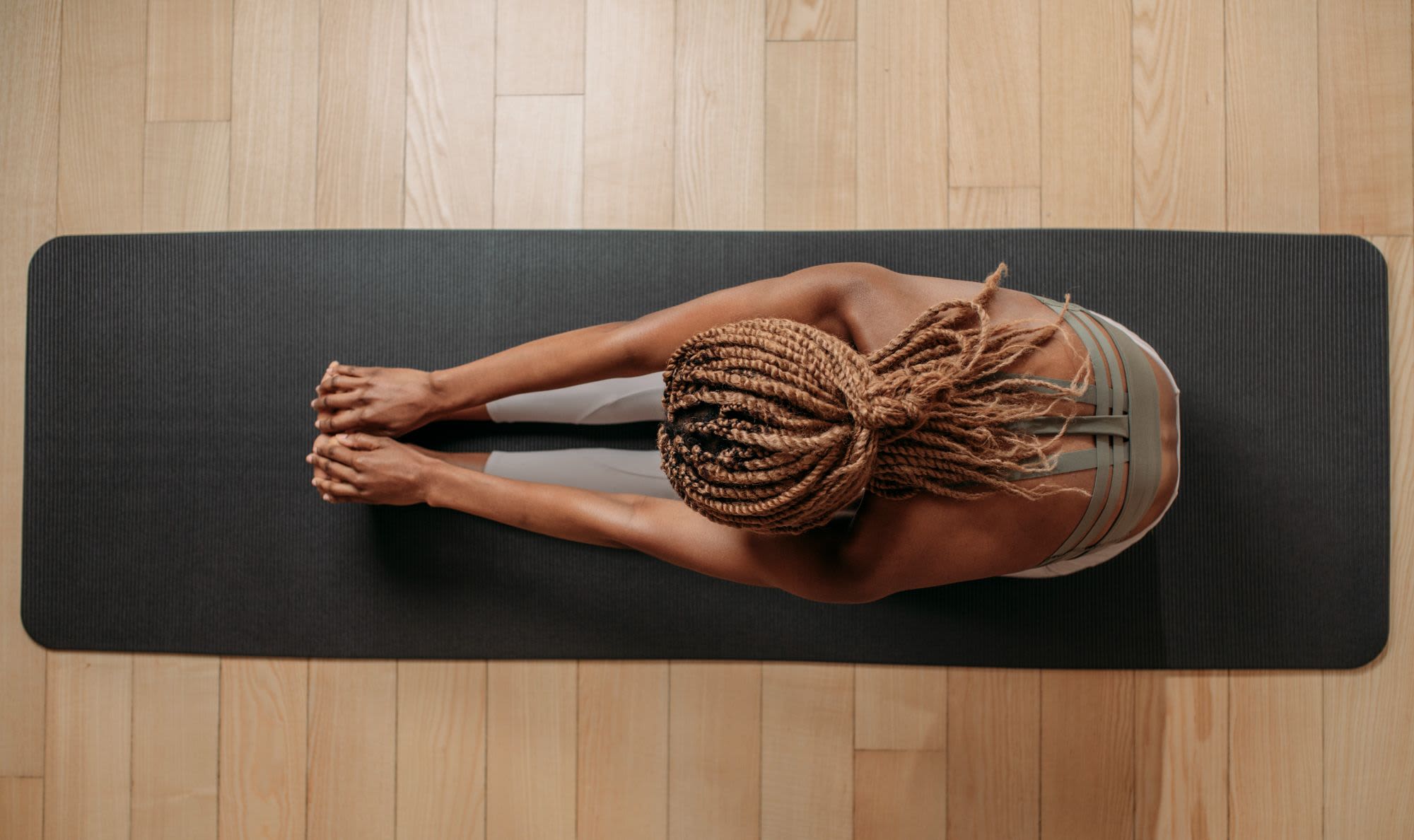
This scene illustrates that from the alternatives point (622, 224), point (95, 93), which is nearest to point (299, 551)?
point (622, 224)

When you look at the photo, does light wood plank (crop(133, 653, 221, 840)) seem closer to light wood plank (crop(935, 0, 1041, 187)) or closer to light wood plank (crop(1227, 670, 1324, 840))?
light wood plank (crop(935, 0, 1041, 187))

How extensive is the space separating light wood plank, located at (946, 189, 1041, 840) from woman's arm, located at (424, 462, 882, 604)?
404mm

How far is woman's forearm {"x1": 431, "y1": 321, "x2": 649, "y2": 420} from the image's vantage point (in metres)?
0.97

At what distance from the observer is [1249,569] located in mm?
1193

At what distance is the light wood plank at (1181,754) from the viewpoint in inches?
48.2

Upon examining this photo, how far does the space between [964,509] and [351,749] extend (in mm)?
1069

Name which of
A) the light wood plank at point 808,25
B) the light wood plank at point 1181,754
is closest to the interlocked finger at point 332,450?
the light wood plank at point 808,25

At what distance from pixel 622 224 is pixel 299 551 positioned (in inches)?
28.7

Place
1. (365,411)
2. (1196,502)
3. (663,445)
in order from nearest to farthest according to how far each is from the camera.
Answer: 1. (663,445)
2. (365,411)
3. (1196,502)

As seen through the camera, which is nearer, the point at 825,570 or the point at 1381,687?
the point at 825,570

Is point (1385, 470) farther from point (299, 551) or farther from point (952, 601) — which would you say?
point (299, 551)

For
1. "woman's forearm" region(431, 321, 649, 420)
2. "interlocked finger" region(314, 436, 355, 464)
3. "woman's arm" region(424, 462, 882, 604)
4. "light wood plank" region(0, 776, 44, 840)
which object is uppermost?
"woman's forearm" region(431, 321, 649, 420)

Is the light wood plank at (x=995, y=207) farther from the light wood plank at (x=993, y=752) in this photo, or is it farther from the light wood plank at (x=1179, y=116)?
the light wood plank at (x=993, y=752)

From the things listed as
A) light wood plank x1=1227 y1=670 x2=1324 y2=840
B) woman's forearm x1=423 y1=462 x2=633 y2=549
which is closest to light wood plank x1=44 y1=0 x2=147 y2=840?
woman's forearm x1=423 y1=462 x2=633 y2=549
